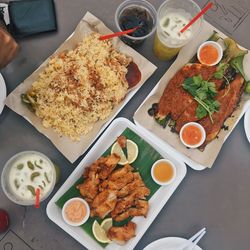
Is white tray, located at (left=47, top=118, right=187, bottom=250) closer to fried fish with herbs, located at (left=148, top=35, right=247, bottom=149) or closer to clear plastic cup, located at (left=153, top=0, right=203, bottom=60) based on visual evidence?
fried fish with herbs, located at (left=148, top=35, right=247, bottom=149)

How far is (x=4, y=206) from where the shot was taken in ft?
6.26

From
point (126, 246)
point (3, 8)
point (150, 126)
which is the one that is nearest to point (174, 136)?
point (150, 126)

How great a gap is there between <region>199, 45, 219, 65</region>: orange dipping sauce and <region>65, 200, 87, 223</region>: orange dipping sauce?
97cm

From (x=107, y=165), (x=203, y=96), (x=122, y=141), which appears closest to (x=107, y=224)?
(x=107, y=165)

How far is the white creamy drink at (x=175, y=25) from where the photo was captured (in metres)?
1.91

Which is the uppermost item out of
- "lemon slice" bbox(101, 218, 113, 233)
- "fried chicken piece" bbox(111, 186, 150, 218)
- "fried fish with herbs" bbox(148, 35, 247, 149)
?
"fried fish with herbs" bbox(148, 35, 247, 149)

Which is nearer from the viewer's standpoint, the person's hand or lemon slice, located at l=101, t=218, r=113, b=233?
the person's hand

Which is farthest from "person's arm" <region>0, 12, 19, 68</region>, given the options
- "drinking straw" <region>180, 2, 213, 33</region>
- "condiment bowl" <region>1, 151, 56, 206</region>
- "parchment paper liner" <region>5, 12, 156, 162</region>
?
"drinking straw" <region>180, 2, 213, 33</region>

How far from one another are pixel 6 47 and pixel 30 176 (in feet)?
1.97

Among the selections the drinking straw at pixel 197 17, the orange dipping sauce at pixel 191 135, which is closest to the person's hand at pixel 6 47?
the drinking straw at pixel 197 17

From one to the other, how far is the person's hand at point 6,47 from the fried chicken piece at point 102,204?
78cm

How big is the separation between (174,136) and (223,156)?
28cm

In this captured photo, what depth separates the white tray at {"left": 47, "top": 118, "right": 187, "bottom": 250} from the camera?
1.85m

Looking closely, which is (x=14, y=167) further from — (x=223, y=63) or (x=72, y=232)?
(x=223, y=63)
